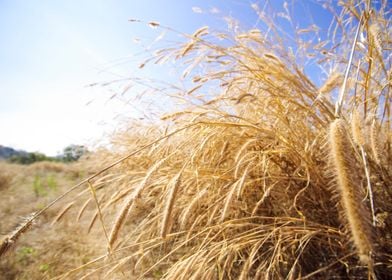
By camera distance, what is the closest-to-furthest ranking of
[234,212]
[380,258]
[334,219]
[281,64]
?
[380,258] < [334,219] < [281,64] < [234,212]

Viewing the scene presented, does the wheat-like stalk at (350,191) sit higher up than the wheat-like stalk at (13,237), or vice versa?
the wheat-like stalk at (350,191)

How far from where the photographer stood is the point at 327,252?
1184 mm

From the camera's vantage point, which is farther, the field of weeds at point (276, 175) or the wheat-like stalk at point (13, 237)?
the field of weeds at point (276, 175)

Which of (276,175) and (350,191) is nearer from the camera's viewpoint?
(350,191)

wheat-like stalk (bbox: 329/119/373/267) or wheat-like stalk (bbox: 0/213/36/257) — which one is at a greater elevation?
wheat-like stalk (bbox: 329/119/373/267)

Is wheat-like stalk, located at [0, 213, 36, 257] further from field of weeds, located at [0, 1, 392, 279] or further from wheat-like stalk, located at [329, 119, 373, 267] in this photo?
wheat-like stalk, located at [329, 119, 373, 267]

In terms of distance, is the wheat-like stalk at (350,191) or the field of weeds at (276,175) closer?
the wheat-like stalk at (350,191)

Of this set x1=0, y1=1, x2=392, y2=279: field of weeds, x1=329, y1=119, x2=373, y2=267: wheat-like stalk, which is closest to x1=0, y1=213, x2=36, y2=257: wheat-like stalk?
x1=0, y1=1, x2=392, y2=279: field of weeds

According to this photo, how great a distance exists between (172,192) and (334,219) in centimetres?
82

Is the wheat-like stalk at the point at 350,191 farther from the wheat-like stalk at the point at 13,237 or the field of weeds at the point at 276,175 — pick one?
the wheat-like stalk at the point at 13,237

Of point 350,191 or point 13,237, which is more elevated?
point 350,191

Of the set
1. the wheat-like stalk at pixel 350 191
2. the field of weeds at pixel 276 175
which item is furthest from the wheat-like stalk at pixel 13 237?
the wheat-like stalk at pixel 350 191

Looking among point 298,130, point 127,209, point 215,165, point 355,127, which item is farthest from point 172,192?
point 298,130

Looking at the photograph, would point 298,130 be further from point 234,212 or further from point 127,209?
point 127,209
